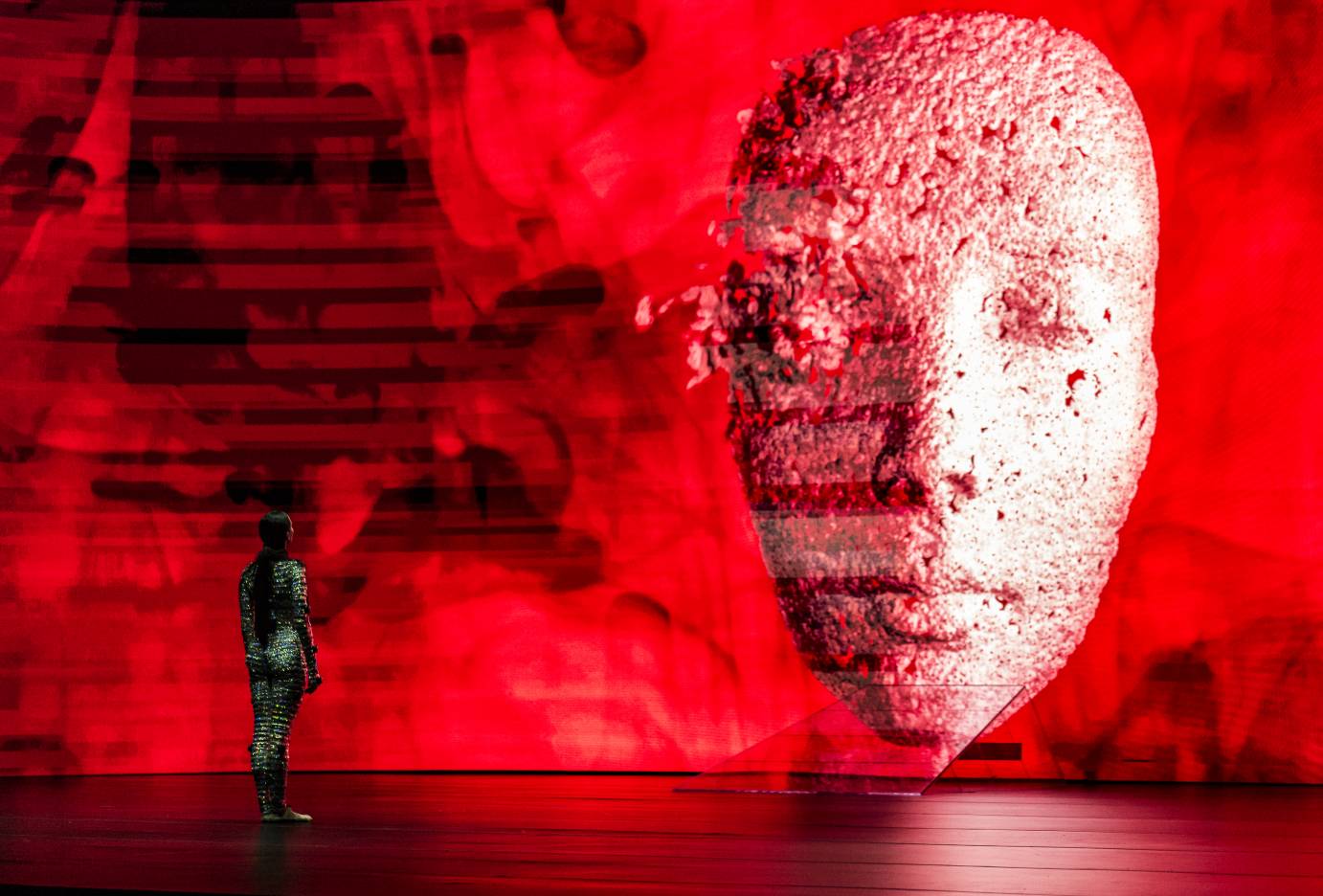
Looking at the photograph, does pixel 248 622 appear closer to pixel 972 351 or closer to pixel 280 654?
pixel 280 654

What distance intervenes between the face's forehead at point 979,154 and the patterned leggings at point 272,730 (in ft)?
8.07

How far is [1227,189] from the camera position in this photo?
543cm

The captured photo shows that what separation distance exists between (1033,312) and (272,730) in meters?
2.86

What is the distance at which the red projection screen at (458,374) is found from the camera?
5445 millimetres

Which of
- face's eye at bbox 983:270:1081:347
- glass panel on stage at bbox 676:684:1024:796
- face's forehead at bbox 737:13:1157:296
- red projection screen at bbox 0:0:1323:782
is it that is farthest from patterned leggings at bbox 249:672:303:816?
face's eye at bbox 983:270:1081:347

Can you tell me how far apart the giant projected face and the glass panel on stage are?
0.20 m

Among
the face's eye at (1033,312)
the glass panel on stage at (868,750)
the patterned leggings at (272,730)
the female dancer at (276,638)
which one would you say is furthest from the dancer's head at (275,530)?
the face's eye at (1033,312)

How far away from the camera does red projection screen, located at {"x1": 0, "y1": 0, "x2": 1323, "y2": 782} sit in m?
5.45

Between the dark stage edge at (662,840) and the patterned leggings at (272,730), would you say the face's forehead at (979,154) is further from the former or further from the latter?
the patterned leggings at (272,730)

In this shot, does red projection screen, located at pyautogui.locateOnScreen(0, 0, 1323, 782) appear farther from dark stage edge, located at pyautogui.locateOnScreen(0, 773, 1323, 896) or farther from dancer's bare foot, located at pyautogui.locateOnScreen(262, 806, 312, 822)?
dancer's bare foot, located at pyautogui.locateOnScreen(262, 806, 312, 822)

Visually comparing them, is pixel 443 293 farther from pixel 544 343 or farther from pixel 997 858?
pixel 997 858

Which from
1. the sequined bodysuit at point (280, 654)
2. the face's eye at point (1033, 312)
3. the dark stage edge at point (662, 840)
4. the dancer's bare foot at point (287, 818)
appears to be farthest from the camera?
the face's eye at point (1033, 312)

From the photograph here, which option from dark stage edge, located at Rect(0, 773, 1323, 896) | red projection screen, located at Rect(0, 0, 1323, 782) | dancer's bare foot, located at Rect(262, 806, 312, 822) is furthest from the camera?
red projection screen, located at Rect(0, 0, 1323, 782)

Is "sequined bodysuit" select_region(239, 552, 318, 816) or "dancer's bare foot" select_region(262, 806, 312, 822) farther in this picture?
"sequined bodysuit" select_region(239, 552, 318, 816)
